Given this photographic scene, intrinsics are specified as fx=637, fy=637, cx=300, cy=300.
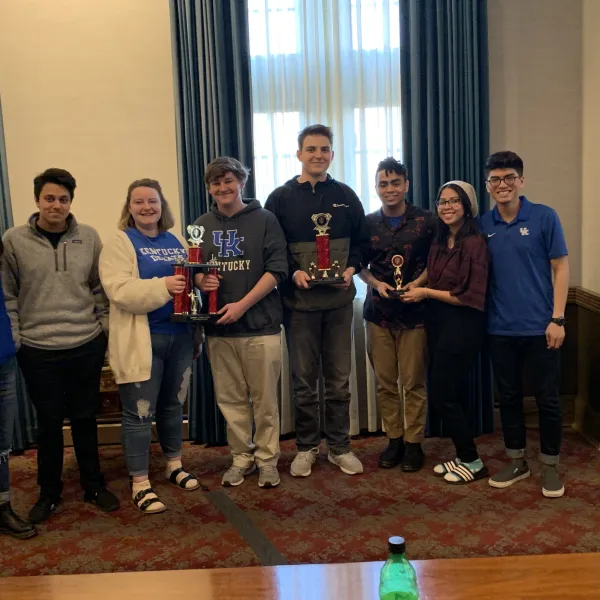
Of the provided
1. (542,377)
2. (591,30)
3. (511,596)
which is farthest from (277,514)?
(591,30)

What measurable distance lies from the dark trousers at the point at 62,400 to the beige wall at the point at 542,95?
2558 mm

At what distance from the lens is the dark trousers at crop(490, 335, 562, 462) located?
279 cm

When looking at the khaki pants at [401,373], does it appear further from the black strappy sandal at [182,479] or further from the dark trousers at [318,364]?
the black strappy sandal at [182,479]

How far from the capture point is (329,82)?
3.64m

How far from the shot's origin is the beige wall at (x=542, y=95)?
142 inches

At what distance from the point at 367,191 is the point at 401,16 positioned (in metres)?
0.97

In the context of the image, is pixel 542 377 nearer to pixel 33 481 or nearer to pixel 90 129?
pixel 33 481

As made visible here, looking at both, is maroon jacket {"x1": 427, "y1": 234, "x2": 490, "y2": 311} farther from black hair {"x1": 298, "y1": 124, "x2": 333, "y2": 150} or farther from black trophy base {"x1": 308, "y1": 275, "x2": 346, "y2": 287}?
black hair {"x1": 298, "y1": 124, "x2": 333, "y2": 150}

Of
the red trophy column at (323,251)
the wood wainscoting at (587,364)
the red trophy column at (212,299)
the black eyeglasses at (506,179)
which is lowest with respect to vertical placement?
the wood wainscoting at (587,364)

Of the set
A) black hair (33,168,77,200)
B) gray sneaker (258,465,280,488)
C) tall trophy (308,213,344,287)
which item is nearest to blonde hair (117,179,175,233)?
black hair (33,168,77,200)

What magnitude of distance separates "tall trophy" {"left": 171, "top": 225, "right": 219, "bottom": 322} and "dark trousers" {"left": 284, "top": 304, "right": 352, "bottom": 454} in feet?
1.61

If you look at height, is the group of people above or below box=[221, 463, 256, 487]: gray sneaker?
above

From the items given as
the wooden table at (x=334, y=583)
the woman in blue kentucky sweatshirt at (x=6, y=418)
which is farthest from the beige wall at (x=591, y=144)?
the woman in blue kentucky sweatshirt at (x=6, y=418)

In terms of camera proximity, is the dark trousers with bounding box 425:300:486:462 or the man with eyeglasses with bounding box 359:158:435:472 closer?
the dark trousers with bounding box 425:300:486:462
